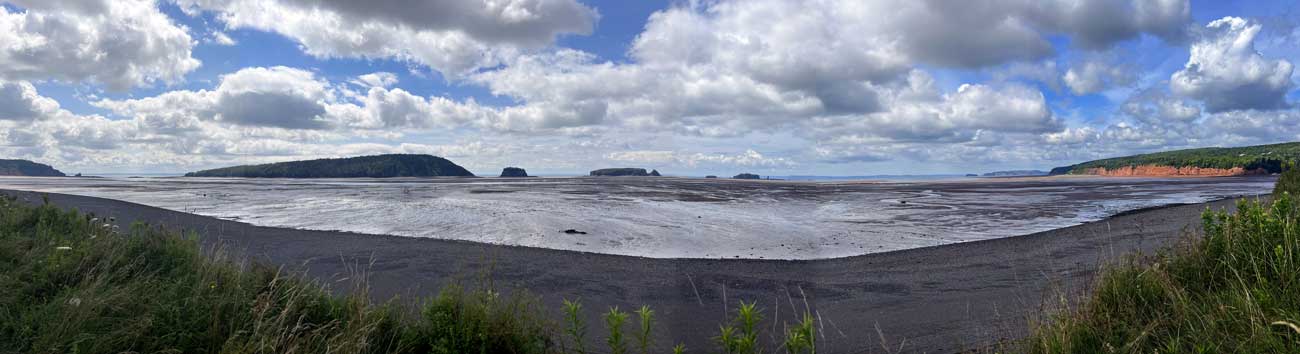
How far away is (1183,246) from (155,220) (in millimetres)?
27162

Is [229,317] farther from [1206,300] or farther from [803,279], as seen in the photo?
[1206,300]

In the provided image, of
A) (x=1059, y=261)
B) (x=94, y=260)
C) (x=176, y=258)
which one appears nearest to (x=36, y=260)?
(x=94, y=260)

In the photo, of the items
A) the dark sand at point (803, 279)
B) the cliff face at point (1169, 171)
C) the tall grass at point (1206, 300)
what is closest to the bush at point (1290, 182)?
the dark sand at point (803, 279)

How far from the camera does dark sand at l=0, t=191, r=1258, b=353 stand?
7.12 m

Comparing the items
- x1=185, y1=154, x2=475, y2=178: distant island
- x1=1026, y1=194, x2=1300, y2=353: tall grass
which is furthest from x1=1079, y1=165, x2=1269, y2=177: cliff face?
x1=185, y1=154, x2=475, y2=178: distant island

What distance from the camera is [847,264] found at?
11852mm

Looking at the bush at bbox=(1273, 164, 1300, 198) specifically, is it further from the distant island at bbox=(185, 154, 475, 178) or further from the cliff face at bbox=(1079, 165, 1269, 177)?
the distant island at bbox=(185, 154, 475, 178)

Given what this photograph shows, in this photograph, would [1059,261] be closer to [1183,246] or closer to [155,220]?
[1183,246]

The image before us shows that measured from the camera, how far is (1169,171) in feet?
334

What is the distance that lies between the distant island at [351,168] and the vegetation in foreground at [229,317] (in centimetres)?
13668

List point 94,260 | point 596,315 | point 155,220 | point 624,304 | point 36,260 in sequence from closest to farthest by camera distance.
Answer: point 36,260 → point 94,260 → point 596,315 → point 624,304 → point 155,220

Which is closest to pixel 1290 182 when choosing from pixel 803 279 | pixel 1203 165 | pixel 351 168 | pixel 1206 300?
pixel 803 279

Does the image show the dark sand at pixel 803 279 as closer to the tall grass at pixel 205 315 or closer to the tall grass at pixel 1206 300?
the tall grass at pixel 1206 300

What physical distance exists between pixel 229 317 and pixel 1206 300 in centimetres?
889
